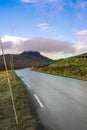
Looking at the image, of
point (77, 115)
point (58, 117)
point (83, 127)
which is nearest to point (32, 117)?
point (58, 117)

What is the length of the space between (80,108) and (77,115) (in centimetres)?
184

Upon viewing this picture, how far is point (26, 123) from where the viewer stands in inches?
420

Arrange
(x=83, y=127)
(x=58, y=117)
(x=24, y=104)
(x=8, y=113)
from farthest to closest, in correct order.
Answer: (x=24, y=104), (x=8, y=113), (x=58, y=117), (x=83, y=127)

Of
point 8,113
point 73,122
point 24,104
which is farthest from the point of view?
point 24,104

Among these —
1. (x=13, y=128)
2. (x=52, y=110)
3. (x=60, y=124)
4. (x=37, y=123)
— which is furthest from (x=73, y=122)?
(x=52, y=110)

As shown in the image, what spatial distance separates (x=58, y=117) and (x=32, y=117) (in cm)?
102

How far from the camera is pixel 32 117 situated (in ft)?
38.6

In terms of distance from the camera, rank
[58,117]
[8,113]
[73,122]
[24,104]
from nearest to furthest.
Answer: [73,122] → [58,117] → [8,113] → [24,104]

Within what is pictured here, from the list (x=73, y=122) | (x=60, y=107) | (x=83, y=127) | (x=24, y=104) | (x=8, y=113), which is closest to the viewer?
(x=83, y=127)

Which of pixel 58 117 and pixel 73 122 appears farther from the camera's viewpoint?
pixel 58 117

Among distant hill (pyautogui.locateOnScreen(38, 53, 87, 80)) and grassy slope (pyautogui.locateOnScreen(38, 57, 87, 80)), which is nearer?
grassy slope (pyautogui.locateOnScreen(38, 57, 87, 80))

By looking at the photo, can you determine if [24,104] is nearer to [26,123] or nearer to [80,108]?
[80,108]

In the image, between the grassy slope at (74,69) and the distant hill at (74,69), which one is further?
the distant hill at (74,69)

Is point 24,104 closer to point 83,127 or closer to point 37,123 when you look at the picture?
point 37,123
